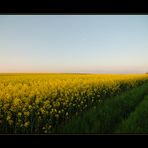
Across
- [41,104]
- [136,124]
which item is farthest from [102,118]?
[41,104]

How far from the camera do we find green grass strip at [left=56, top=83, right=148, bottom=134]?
591cm

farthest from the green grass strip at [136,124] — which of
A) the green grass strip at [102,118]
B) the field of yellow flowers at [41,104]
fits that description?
the field of yellow flowers at [41,104]

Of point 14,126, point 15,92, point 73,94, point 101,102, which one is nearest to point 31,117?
point 14,126

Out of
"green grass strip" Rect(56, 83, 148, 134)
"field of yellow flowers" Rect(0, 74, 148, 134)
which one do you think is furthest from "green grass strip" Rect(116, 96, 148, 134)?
"field of yellow flowers" Rect(0, 74, 148, 134)

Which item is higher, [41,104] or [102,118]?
[41,104]

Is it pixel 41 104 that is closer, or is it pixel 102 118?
pixel 41 104

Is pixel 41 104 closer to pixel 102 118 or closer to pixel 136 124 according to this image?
pixel 102 118

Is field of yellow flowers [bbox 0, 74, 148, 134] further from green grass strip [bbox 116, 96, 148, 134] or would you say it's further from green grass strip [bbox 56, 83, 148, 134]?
green grass strip [bbox 116, 96, 148, 134]

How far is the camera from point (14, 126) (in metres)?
5.73

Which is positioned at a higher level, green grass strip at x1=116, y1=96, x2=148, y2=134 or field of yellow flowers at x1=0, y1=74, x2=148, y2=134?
field of yellow flowers at x1=0, y1=74, x2=148, y2=134

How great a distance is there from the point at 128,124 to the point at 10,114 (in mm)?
1934

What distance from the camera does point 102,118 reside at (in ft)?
20.9

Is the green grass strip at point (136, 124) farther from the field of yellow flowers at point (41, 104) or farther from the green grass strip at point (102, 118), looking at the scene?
the field of yellow flowers at point (41, 104)

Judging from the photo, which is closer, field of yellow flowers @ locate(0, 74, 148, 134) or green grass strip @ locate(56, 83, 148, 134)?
field of yellow flowers @ locate(0, 74, 148, 134)
